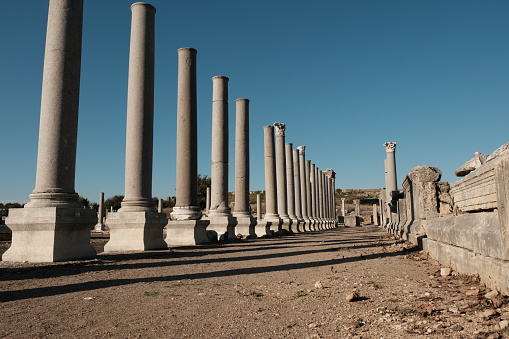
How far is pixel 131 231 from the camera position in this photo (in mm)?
12734

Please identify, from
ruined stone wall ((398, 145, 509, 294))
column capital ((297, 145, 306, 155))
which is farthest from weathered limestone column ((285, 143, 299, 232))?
ruined stone wall ((398, 145, 509, 294))

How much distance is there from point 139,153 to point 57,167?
352cm

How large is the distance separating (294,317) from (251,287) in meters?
2.06

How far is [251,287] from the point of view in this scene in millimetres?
6633

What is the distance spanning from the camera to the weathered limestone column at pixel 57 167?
9391mm

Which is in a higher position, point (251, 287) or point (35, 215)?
point (35, 215)

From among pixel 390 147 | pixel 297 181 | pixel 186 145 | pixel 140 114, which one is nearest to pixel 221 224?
pixel 186 145

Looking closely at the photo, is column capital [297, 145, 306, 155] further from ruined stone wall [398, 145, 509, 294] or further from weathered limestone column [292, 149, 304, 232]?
ruined stone wall [398, 145, 509, 294]

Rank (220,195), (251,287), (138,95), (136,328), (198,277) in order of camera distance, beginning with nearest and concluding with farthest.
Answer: (136,328) < (251,287) < (198,277) < (138,95) < (220,195)

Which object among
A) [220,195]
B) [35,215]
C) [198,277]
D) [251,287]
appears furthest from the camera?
[220,195]

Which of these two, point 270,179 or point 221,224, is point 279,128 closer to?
point 270,179

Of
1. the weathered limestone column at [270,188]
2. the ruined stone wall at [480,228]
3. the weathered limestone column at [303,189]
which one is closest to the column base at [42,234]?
the ruined stone wall at [480,228]

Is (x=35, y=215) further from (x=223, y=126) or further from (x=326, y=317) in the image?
(x=223, y=126)

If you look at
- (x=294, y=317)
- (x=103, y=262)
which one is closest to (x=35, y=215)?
(x=103, y=262)
